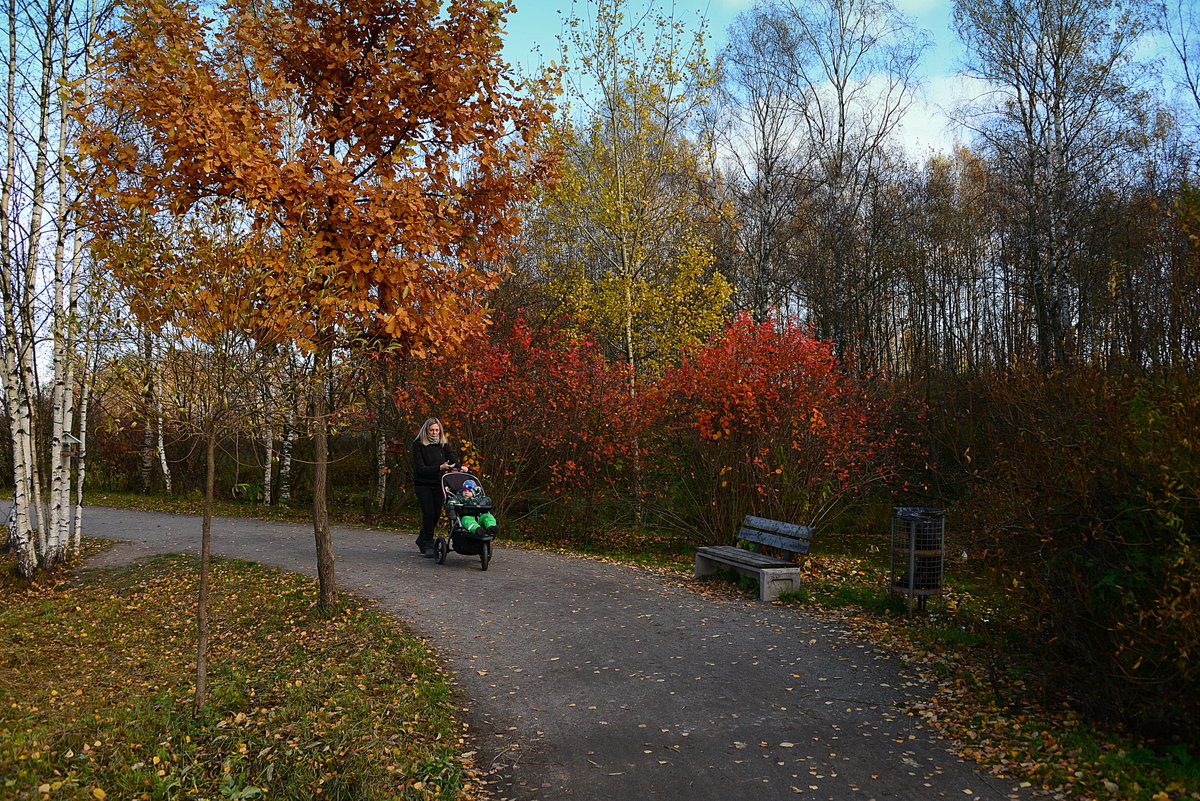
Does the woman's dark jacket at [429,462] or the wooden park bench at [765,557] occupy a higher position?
the woman's dark jacket at [429,462]

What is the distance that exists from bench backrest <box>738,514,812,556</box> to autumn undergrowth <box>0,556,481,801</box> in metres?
4.63

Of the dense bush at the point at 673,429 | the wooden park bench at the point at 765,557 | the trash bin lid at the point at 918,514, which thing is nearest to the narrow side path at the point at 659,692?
the wooden park bench at the point at 765,557

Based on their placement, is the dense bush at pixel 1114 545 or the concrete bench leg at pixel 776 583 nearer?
the dense bush at pixel 1114 545

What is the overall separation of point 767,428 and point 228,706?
7897 millimetres

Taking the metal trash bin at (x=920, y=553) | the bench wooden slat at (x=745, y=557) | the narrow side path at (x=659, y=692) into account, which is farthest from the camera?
the bench wooden slat at (x=745, y=557)

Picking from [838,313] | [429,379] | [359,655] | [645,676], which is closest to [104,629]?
[359,655]

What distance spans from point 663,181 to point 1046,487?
15.6 meters

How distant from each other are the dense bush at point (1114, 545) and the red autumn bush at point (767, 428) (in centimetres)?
530

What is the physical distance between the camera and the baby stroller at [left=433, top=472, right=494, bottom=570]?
1016 cm

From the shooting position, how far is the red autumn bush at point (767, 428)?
11281 mm

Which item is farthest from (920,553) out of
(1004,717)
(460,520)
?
(460,520)

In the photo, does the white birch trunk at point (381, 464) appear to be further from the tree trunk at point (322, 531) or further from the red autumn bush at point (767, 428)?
the tree trunk at point (322, 531)

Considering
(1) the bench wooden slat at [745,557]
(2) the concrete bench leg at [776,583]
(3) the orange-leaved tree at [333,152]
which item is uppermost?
(3) the orange-leaved tree at [333,152]

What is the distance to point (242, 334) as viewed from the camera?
16.6 feet
